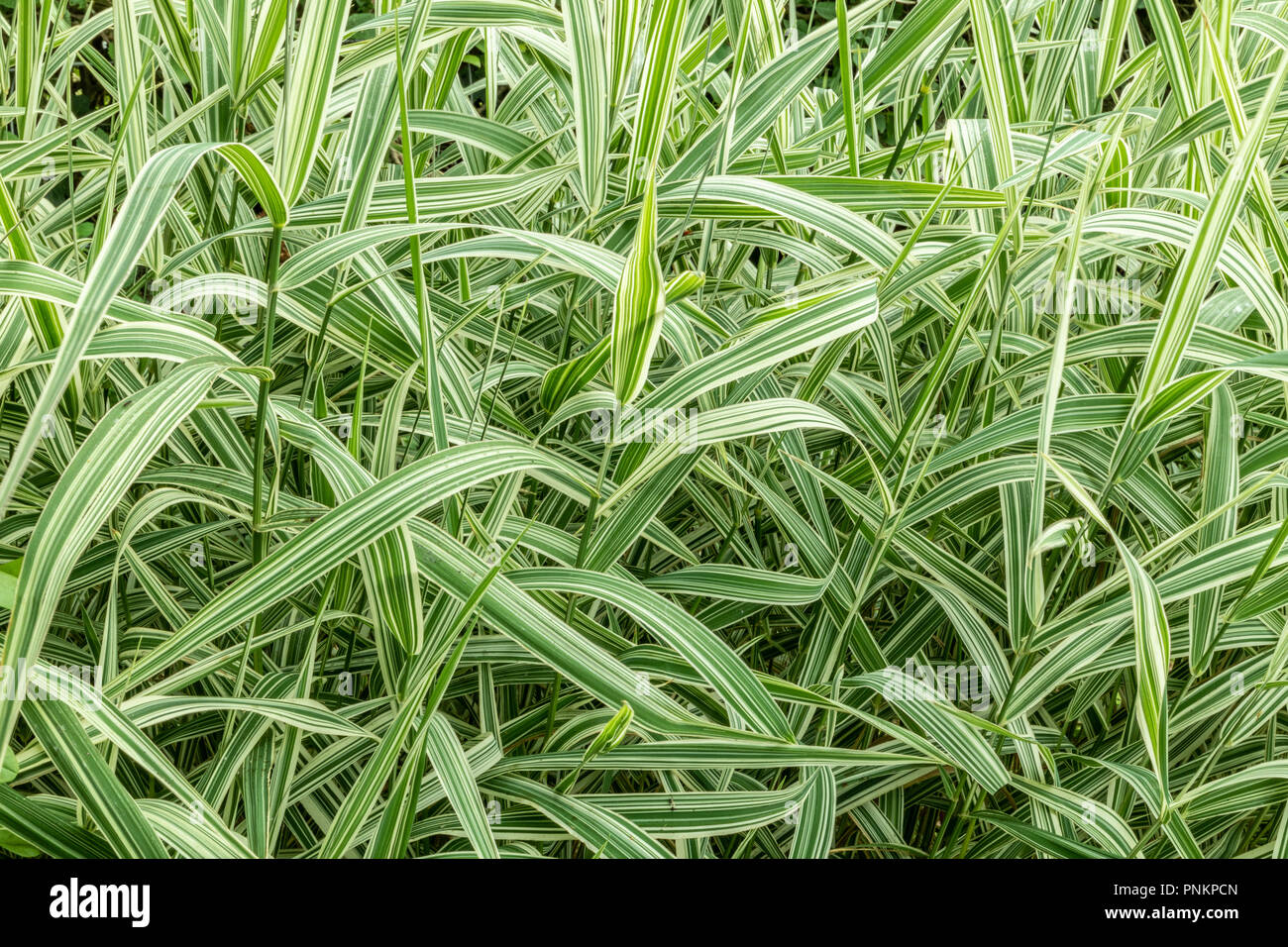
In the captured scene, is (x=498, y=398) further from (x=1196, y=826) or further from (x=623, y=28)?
(x=1196, y=826)

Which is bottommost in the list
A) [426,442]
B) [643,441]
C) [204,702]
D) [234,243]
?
[204,702]

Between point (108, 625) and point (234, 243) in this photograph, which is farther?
point (234, 243)

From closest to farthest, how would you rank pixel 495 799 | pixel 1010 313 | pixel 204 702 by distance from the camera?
pixel 204 702
pixel 495 799
pixel 1010 313

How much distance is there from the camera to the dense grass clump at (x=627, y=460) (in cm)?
44

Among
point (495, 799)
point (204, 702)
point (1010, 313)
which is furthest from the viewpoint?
point (1010, 313)

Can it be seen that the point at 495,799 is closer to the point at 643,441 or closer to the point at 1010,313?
the point at 643,441

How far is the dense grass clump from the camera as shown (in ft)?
1.44

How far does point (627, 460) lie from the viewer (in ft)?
1.75

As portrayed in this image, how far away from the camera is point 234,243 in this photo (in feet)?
2.16

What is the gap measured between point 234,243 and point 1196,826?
74 centimetres

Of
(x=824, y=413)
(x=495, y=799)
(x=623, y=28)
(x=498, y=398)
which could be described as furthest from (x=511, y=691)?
(x=623, y=28)

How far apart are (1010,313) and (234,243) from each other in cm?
55
